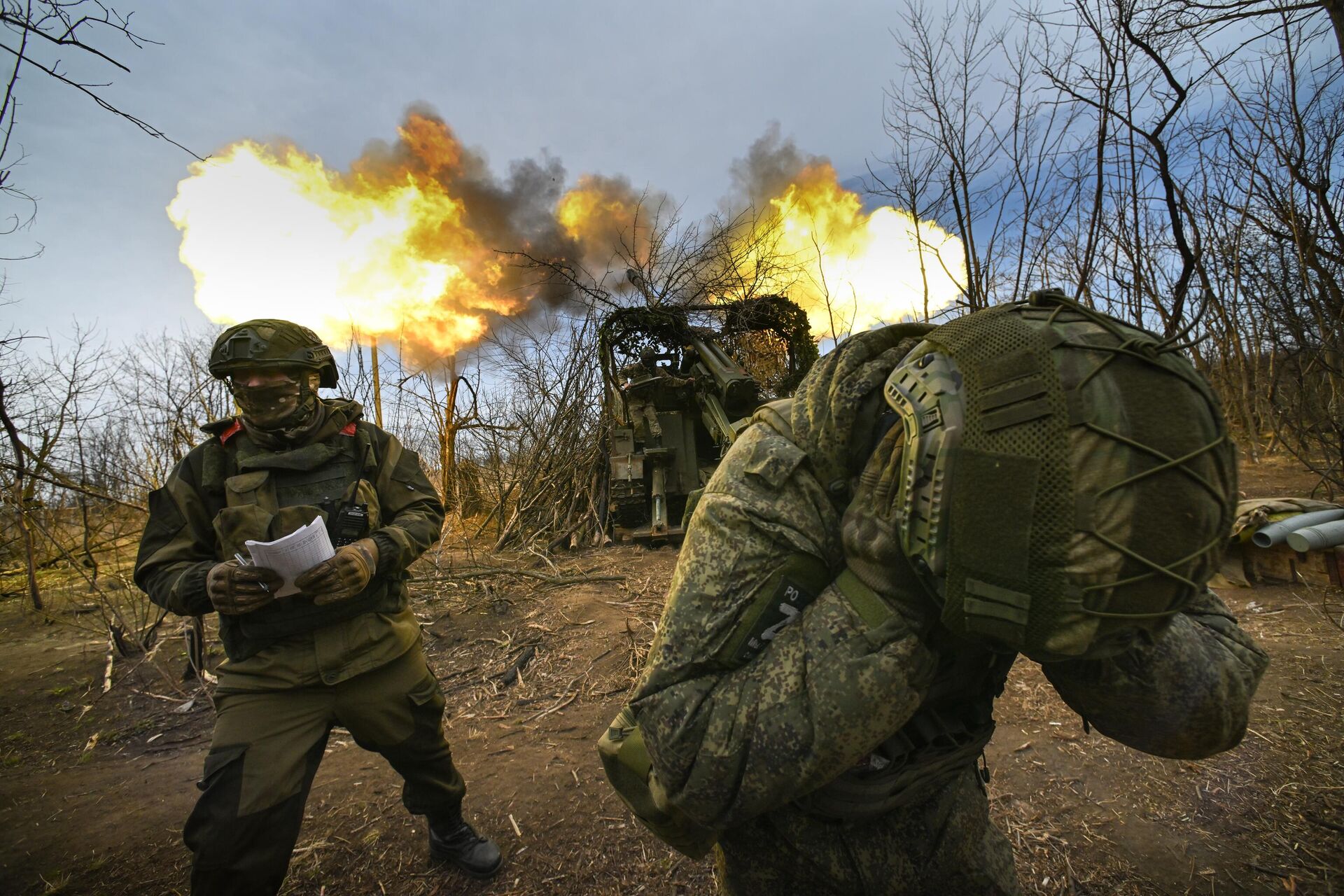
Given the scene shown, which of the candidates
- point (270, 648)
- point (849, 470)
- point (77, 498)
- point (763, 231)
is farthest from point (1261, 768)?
point (77, 498)

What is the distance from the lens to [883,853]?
1.32 metres

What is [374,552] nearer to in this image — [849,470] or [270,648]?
[270,648]

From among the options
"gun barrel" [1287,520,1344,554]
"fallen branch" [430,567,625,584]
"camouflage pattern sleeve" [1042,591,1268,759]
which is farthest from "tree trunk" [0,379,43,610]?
"gun barrel" [1287,520,1344,554]

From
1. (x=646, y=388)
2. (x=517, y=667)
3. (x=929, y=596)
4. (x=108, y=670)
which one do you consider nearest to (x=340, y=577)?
(x=929, y=596)

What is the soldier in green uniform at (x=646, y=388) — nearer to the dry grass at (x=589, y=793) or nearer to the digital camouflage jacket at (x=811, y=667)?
the dry grass at (x=589, y=793)

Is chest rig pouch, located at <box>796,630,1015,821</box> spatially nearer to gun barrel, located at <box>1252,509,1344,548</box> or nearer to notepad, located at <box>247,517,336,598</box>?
notepad, located at <box>247,517,336,598</box>

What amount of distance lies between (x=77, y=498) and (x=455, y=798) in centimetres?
684

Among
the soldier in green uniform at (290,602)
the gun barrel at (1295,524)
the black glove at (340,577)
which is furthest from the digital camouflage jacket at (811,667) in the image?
the gun barrel at (1295,524)

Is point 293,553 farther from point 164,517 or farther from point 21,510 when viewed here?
point 21,510

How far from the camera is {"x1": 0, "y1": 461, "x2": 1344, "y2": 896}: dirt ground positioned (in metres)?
2.26

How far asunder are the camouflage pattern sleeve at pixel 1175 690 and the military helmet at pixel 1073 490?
15 cm

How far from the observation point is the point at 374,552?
223cm

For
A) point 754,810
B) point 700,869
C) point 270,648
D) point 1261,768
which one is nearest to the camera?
point 754,810

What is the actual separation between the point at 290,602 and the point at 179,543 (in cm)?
49
